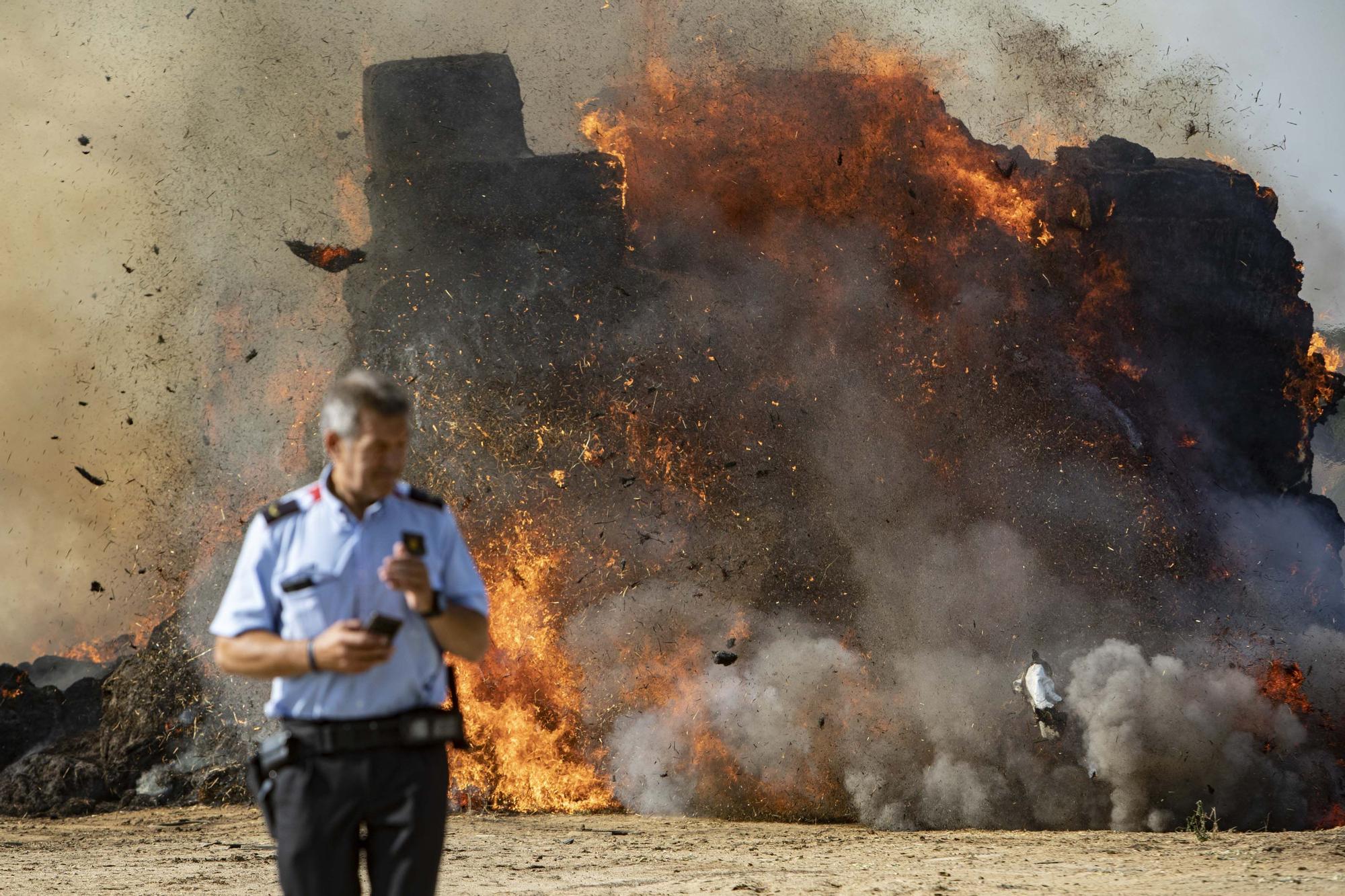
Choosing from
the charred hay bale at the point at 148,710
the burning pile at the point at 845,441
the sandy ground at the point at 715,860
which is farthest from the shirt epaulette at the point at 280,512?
the charred hay bale at the point at 148,710

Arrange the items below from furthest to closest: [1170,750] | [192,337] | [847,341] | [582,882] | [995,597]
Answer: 1. [192,337]
2. [847,341]
3. [995,597]
4. [1170,750]
5. [582,882]

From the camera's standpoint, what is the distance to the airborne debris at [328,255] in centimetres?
1435

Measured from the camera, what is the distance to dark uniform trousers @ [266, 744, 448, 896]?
3.06 meters

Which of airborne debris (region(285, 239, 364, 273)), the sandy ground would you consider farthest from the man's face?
airborne debris (region(285, 239, 364, 273))

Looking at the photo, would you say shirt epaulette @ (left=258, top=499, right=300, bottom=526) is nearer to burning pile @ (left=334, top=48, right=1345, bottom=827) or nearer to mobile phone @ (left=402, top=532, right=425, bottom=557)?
mobile phone @ (left=402, top=532, right=425, bottom=557)

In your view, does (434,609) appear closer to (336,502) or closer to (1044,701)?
(336,502)

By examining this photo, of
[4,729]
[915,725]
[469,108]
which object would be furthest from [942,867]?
[4,729]

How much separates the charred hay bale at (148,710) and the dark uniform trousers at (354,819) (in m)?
11.7

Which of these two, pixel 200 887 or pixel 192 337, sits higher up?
pixel 192 337

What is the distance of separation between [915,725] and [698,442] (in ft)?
13.1

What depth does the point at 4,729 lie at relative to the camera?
1388 centimetres

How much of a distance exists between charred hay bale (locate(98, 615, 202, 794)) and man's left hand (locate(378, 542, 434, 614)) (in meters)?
11.9

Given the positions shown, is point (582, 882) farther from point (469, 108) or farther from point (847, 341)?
point (469, 108)

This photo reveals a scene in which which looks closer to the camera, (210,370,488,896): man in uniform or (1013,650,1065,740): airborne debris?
(210,370,488,896): man in uniform
